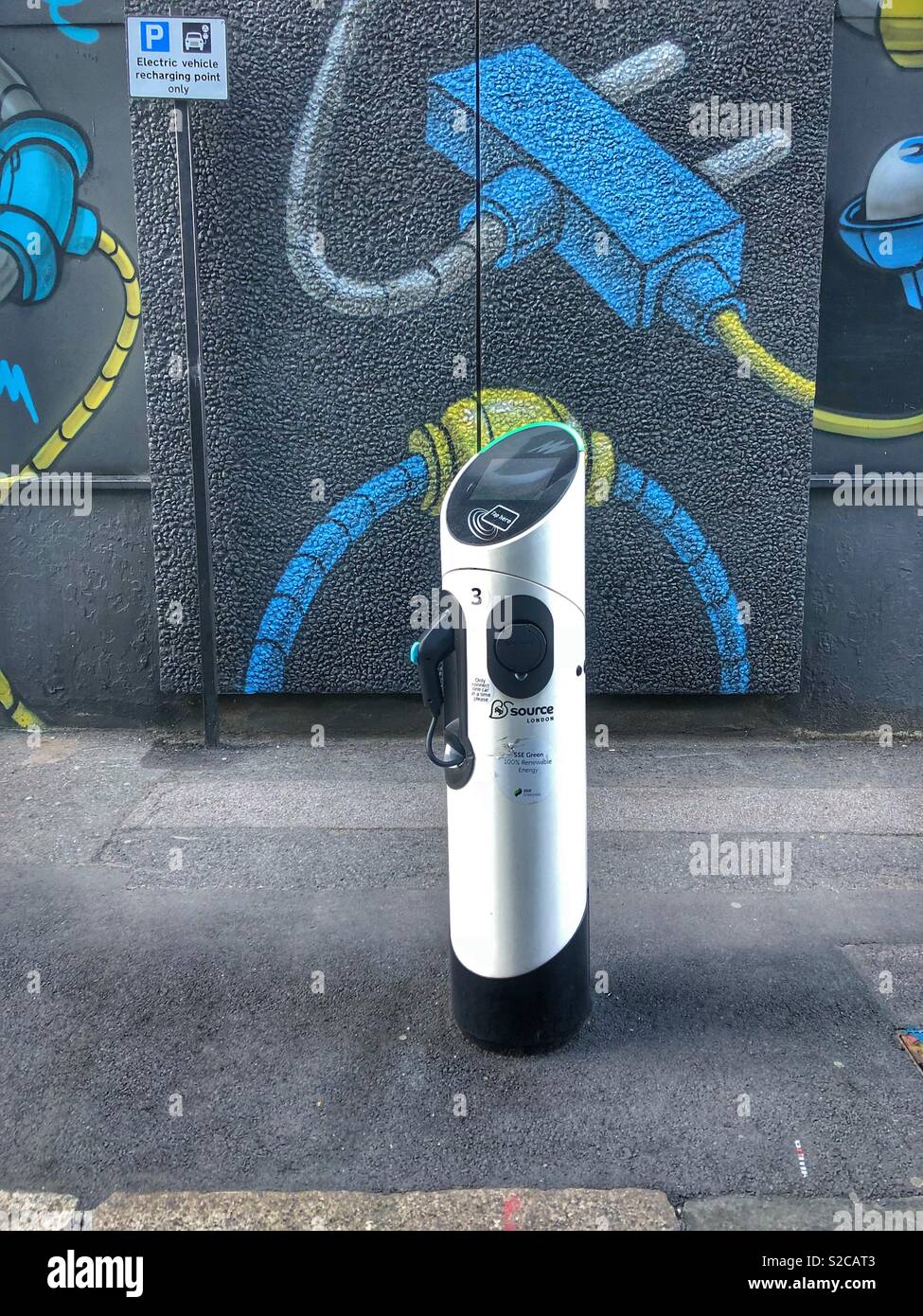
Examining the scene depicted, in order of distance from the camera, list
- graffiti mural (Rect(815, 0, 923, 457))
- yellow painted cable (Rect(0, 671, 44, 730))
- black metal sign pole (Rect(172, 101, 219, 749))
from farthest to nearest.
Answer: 1. yellow painted cable (Rect(0, 671, 44, 730))
2. graffiti mural (Rect(815, 0, 923, 457))
3. black metal sign pole (Rect(172, 101, 219, 749))

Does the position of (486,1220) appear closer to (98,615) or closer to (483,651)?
(483,651)

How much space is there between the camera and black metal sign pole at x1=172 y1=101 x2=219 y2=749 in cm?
493

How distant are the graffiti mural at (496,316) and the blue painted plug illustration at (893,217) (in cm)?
31

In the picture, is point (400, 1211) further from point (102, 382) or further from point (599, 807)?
point (102, 382)

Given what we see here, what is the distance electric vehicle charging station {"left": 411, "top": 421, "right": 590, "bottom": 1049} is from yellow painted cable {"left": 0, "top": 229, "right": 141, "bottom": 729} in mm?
3309

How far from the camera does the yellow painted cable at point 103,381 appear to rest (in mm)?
5379

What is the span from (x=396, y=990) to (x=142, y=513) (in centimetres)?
324

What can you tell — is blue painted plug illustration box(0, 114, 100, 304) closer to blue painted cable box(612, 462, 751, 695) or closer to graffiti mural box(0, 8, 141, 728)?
graffiti mural box(0, 8, 141, 728)

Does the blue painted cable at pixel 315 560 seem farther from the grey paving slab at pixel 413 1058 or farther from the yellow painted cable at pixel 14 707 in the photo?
the grey paving slab at pixel 413 1058

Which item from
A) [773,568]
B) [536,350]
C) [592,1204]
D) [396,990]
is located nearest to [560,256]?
[536,350]

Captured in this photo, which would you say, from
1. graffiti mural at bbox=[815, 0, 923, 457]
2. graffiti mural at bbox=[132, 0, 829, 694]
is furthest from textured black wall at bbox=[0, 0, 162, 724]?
graffiti mural at bbox=[815, 0, 923, 457]

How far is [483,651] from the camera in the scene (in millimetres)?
2688

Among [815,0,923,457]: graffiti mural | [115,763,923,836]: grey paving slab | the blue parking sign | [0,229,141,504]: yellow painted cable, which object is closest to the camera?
[115,763,923,836]: grey paving slab

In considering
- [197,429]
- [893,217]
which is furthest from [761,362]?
[197,429]
